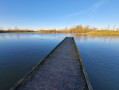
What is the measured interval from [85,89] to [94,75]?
2709mm

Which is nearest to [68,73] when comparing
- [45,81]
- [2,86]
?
[45,81]

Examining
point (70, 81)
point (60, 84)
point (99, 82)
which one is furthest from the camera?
point (99, 82)

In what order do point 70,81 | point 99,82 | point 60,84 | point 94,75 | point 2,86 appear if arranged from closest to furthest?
point 60,84 < point 70,81 < point 2,86 < point 99,82 < point 94,75

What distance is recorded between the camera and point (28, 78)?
3.19 metres

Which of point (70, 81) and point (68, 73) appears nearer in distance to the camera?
point (70, 81)

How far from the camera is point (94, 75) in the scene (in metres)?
4.70

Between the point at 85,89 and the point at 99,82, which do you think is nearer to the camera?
the point at 85,89

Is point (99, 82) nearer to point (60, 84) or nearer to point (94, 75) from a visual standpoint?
point (94, 75)

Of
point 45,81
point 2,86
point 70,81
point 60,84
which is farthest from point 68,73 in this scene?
point 2,86

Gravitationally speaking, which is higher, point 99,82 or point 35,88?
point 35,88

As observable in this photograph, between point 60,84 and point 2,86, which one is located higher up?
point 60,84

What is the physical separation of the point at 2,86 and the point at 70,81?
4.06 m

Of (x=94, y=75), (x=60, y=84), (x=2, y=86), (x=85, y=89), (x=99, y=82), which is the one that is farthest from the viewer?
(x=94, y=75)

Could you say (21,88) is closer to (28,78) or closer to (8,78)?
(28,78)
